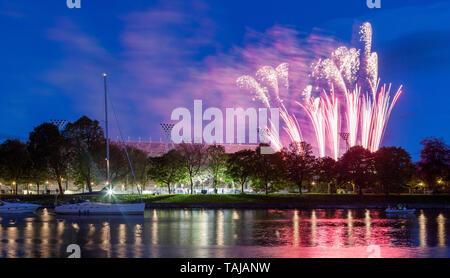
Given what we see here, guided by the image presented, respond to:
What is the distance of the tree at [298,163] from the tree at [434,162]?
31.2 meters

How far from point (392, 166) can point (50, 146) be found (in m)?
87.1

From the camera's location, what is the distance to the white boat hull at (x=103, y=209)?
74.9 metres

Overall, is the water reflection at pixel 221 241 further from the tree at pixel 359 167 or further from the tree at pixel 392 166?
the tree at pixel 392 166

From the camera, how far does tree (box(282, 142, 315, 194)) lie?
123000 millimetres

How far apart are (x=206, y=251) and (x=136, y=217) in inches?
1584

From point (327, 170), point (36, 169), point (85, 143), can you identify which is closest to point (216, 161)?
point (327, 170)

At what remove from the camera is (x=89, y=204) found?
A: 76.5 m

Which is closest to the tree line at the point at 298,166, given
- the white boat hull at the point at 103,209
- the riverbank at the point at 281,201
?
the riverbank at the point at 281,201

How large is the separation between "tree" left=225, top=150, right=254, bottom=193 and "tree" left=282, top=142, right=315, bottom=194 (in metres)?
10.5

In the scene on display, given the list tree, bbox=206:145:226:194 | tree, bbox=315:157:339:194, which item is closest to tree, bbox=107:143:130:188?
tree, bbox=206:145:226:194

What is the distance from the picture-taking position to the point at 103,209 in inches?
2975

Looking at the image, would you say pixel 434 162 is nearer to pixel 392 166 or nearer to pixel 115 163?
pixel 392 166

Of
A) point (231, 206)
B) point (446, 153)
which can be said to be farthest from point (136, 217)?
point (446, 153)
